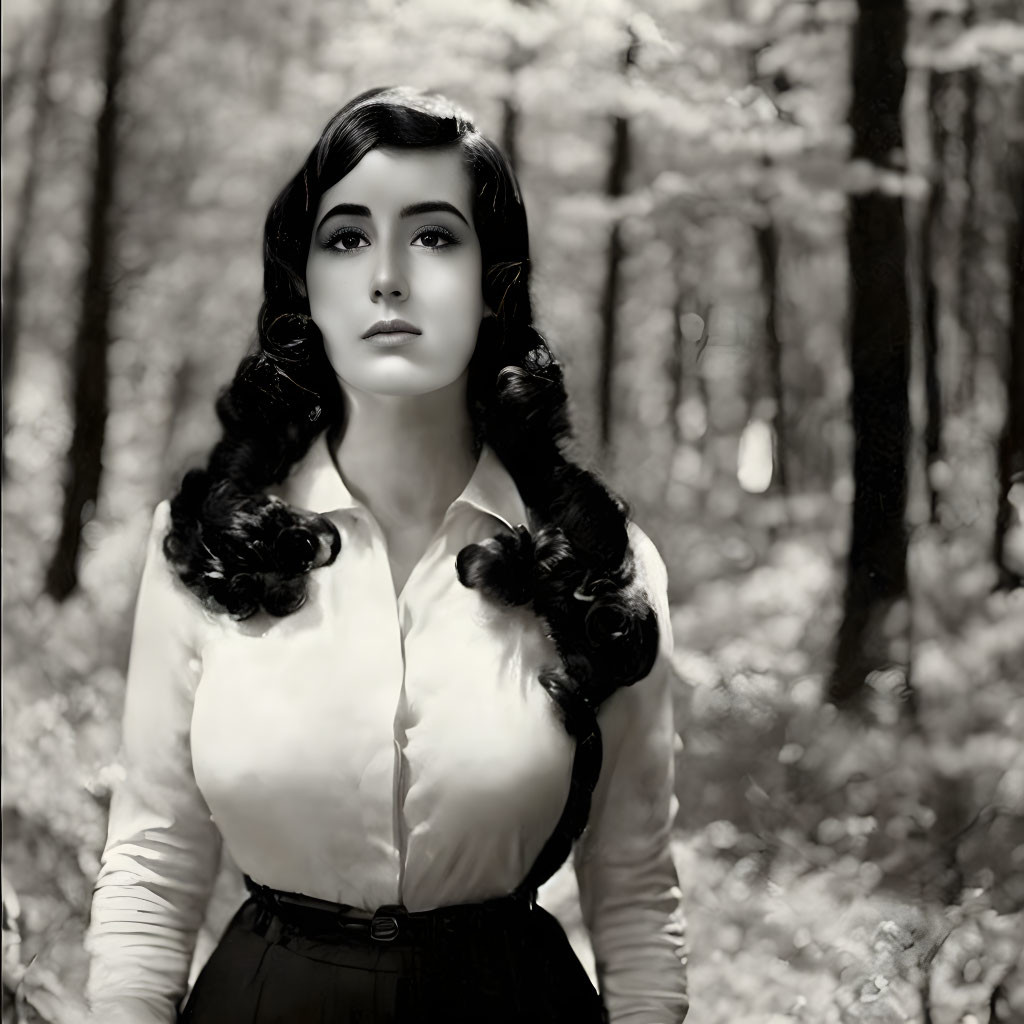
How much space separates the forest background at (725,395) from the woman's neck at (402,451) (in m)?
0.30

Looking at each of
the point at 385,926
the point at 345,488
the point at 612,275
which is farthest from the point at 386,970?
the point at 612,275

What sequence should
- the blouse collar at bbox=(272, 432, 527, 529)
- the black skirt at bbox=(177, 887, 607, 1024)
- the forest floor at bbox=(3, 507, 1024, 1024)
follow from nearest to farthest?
the black skirt at bbox=(177, 887, 607, 1024)
the blouse collar at bbox=(272, 432, 527, 529)
the forest floor at bbox=(3, 507, 1024, 1024)

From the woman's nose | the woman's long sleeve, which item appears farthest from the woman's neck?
the woman's long sleeve

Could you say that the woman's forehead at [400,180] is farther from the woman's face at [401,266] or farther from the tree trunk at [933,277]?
the tree trunk at [933,277]

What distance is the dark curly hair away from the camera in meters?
1.32

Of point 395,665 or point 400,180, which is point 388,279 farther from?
point 395,665

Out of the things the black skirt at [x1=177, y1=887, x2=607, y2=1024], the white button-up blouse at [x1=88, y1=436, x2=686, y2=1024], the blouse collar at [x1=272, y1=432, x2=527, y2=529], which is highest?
the blouse collar at [x1=272, y1=432, x2=527, y2=529]

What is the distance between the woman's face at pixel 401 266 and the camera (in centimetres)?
129

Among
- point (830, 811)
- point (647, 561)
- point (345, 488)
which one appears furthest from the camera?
point (830, 811)

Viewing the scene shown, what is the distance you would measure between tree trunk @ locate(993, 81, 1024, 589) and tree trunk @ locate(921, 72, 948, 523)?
8 centimetres

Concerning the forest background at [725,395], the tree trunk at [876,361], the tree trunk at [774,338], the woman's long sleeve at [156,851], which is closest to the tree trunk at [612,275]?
the forest background at [725,395]

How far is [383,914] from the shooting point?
1256 millimetres

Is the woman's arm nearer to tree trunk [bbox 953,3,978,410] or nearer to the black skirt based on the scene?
the black skirt

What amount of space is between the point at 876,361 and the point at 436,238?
0.62 metres
